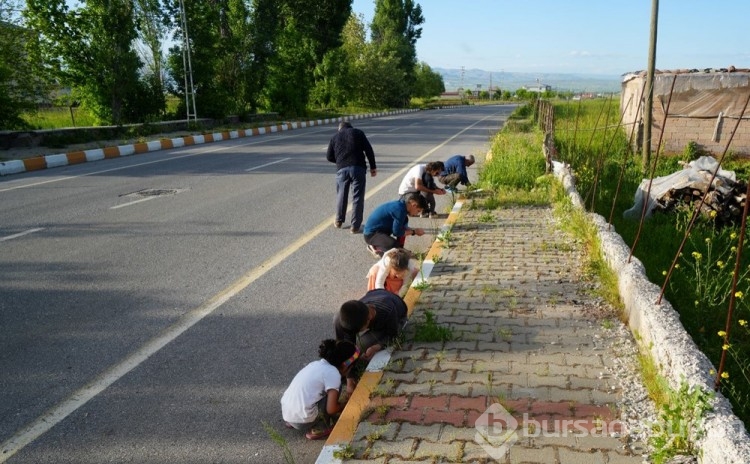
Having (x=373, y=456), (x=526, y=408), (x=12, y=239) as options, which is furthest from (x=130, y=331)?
(x=12, y=239)

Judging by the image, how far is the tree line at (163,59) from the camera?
18.5 meters

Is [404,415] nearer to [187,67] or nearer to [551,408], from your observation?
[551,408]

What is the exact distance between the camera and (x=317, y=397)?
298 cm

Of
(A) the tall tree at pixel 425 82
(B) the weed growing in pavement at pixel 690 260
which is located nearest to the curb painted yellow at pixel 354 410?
(B) the weed growing in pavement at pixel 690 260

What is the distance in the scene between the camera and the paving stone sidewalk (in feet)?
8.55

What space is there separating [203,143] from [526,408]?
733 inches

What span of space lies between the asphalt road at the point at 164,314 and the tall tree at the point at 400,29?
174ft

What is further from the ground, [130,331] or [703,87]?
[703,87]

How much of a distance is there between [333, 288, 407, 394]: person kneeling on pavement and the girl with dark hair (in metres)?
0.25

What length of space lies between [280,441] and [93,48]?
66.7ft

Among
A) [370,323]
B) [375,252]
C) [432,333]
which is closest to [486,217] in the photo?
[375,252]

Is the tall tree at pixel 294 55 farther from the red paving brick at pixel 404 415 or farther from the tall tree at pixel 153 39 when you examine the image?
the red paving brick at pixel 404 415

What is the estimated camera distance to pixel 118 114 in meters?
20.7

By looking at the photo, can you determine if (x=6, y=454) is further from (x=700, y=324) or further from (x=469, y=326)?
(x=700, y=324)
